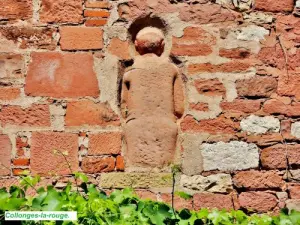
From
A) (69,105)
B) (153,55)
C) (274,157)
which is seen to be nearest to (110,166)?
(69,105)

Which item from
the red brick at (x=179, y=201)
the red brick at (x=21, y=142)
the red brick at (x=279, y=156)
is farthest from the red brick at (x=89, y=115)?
the red brick at (x=279, y=156)

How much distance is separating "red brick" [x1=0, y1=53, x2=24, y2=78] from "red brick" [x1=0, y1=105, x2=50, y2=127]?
0.64 ft

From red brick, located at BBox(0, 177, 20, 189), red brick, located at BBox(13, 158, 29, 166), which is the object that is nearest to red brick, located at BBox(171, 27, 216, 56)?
red brick, located at BBox(13, 158, 29, 166)

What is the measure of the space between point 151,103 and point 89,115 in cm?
36

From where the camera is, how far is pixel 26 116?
3.27 m

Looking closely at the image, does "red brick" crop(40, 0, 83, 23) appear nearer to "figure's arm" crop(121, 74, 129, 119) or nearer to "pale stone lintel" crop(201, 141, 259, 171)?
"figure's arm" crop(121, 74, 129, 119)

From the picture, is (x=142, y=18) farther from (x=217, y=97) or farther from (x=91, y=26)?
(x=217, y=97)

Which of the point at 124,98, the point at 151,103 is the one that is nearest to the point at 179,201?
the point at 151,103

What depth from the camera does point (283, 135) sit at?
329 cm

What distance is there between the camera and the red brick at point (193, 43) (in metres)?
3.36

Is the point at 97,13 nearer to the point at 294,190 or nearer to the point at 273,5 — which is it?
the point at 273,5

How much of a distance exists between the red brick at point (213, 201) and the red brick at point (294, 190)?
0.34 metres

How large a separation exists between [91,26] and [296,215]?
1572 mm

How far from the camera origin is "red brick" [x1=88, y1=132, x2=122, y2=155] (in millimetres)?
3232
